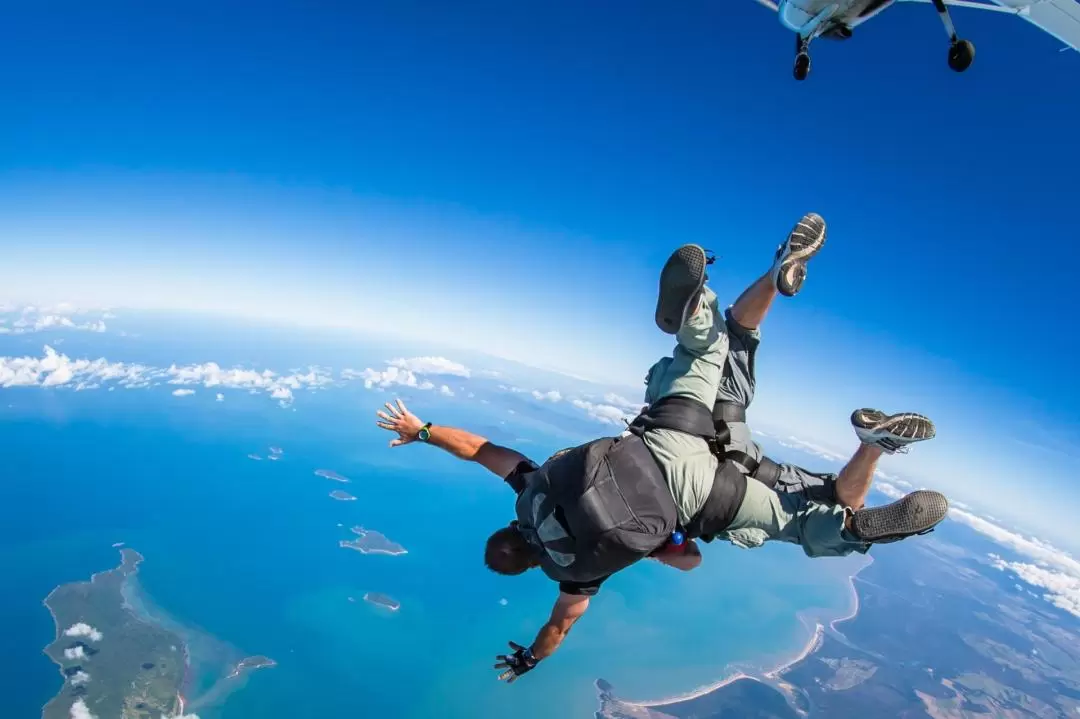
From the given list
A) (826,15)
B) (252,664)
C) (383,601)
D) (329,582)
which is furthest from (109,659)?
(826,15)

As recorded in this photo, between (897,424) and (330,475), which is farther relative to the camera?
(330,475)

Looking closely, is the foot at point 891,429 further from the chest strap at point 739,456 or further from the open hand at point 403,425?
the open hand at point 403,425

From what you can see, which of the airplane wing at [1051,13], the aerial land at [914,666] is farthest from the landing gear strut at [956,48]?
the aerial land at [914,666]

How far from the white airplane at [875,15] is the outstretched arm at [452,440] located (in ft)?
20.2

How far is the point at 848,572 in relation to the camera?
301ft

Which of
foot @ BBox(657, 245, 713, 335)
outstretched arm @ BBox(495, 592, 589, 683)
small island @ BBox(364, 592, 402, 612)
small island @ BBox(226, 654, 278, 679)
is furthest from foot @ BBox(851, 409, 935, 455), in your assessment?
small island @ BBox(364, 592, 402, 612)

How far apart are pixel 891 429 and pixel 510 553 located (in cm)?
236

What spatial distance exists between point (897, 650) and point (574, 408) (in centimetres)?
12974

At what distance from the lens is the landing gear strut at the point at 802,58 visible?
6129 millimetres

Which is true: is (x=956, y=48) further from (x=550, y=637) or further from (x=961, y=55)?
(x=550, y=637)

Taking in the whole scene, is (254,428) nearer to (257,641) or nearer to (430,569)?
(430,569)

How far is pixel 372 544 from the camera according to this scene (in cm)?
5959

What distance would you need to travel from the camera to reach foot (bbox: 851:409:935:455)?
237cm

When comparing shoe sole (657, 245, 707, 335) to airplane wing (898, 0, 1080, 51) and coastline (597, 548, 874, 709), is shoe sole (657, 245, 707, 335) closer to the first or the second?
airplane wing (898, 0, 1080, 51)
